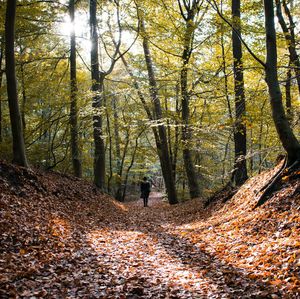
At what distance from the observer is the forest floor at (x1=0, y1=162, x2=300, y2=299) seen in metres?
5.09

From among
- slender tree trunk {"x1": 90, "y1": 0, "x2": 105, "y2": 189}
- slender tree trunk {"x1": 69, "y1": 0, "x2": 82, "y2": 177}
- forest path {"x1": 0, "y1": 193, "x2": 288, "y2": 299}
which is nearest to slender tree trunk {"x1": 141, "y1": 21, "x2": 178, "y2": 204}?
slender tree trunk {"x1": 90, "y1": 0, "x2": 105, "y2": 189}

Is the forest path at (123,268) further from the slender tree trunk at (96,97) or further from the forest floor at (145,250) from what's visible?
the slender tree trunk at (96,97)

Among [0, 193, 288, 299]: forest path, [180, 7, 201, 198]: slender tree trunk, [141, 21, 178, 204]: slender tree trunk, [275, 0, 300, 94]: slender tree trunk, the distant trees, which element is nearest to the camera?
[0, 193, 288, 299]: forest path

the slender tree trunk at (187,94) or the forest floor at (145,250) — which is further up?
the slender tree trunk at (187,94)

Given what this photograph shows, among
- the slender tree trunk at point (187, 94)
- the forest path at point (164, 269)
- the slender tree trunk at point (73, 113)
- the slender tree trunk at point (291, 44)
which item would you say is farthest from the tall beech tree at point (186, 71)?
the forest path at point (164, 269)

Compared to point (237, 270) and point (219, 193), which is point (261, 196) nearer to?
point (237, 270)

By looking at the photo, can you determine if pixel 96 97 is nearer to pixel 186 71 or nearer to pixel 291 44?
pixel 186 71

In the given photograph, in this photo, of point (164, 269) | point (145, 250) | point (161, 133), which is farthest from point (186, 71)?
point (164, 269)

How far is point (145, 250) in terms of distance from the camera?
7855 millimetres

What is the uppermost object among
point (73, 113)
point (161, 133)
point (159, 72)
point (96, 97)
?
point (159, 72)

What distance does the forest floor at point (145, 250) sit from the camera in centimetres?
509

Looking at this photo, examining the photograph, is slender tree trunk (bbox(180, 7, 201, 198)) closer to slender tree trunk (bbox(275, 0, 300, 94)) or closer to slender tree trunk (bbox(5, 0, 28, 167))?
slender tree trunk (bbox(275, 0, 300, 94))

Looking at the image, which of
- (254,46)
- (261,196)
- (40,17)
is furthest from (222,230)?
(40,17)

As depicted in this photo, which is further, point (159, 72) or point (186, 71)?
point (159, 72)
